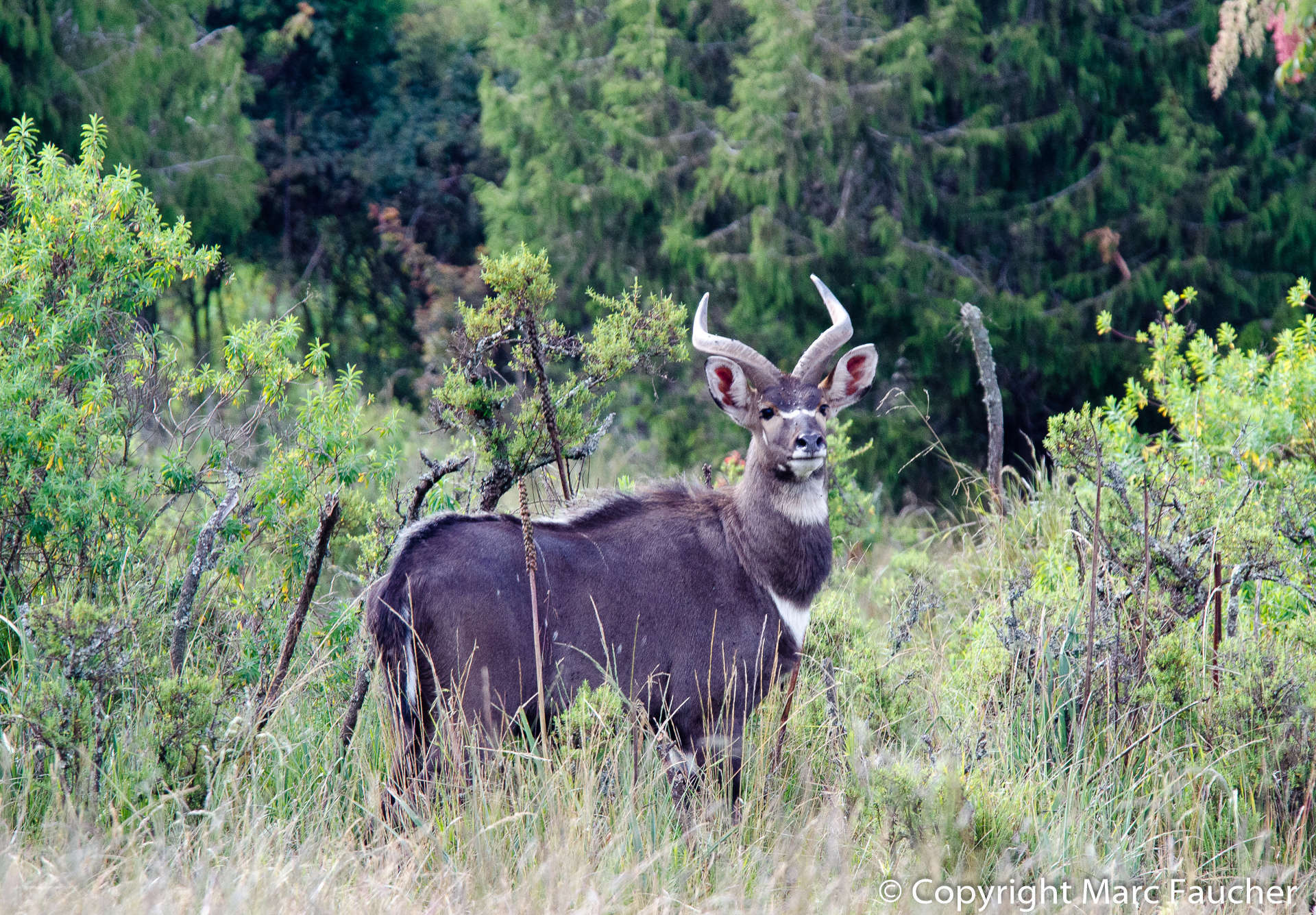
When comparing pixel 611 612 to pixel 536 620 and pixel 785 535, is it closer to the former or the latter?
pixel 536 620

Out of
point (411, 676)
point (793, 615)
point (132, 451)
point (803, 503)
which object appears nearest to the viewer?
point (411, 676)

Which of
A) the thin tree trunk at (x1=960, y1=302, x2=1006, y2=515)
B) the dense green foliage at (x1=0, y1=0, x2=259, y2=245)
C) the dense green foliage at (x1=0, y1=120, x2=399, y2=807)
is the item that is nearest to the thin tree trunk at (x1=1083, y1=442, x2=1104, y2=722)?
the thin tree trunk at (x1=960, y1=302, x2=1006, y2=515)

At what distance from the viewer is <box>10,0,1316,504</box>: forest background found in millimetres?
11953

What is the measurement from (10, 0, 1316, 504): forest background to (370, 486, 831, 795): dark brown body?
603 centimetres

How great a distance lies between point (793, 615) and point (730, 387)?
43.8 inches

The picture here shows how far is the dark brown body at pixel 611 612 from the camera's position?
5102mm

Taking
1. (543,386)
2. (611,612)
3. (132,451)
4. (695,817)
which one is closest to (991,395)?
(543,386)

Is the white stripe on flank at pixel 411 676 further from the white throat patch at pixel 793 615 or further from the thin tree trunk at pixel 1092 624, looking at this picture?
the thin tree trunk at pixel 1092 624

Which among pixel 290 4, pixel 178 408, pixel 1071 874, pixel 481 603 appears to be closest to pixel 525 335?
pixel 481 603

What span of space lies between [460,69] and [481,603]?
49.6ft

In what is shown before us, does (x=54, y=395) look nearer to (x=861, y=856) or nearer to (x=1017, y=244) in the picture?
(x=861, y=856)

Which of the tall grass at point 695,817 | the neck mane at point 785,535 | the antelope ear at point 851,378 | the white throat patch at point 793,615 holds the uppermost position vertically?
the antelope ear at point 851,378

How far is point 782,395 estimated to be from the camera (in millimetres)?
5848

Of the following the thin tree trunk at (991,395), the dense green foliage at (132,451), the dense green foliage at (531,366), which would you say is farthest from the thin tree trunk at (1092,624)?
the dense green foliage at (132,451)
